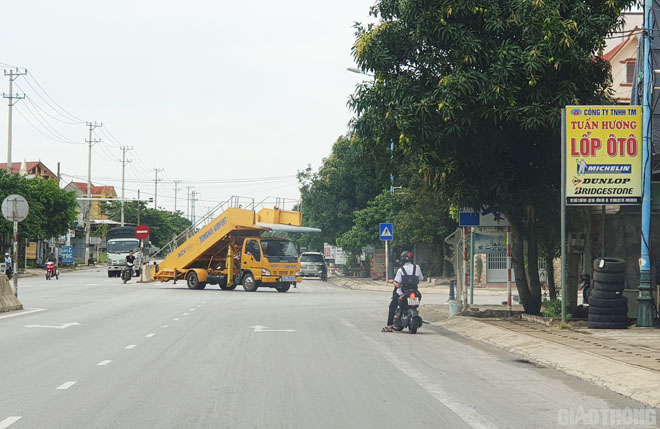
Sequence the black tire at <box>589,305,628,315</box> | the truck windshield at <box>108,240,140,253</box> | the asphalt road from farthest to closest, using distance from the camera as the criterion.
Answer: the truck windshield at <box>108,240,140,253</box>
the black tire at <box>589,305,628,315</box>
the asphalt road

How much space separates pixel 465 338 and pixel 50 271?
38045 millimetres

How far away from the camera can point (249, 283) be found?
37344 millimetres

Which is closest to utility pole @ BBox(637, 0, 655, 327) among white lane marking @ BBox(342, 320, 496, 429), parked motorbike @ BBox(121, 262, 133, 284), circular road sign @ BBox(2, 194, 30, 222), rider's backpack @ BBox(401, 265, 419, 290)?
rider's backpack @ BBox(401, 265, 419, 290)

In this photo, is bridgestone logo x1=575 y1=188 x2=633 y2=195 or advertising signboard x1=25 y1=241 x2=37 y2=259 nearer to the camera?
bridgestone logo x1=575 y1=188 x2=633 y2=195

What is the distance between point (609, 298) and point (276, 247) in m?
21.1

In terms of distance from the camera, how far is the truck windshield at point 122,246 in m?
56.3

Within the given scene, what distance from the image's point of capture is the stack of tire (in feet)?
57.8

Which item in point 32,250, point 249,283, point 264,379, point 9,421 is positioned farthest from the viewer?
point 32,250

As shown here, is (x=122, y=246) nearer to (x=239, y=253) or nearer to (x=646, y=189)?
(x=239, y=253)

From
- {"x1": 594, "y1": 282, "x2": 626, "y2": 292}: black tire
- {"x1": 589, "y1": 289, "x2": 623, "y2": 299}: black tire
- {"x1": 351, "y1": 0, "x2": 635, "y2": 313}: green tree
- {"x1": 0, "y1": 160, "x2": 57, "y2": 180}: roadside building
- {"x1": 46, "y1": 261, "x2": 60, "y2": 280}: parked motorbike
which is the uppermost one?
{"x1": 0, "y1": 160, "x2": 57, "y2": 180}: roadside building

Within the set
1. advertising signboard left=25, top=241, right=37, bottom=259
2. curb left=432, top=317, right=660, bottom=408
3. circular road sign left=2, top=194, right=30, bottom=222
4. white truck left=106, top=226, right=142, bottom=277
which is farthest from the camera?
advertising signboard left=25, top=241, right=37, bottom=259

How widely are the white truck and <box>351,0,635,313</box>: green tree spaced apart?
38.2 metres

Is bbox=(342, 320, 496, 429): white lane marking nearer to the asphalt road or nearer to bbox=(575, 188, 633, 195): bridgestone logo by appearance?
the asphalt road

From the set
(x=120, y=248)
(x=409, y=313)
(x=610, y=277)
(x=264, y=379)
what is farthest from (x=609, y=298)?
(x=120, y=248)
